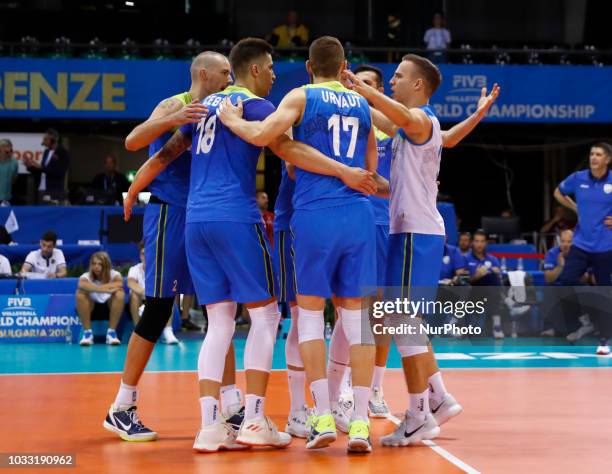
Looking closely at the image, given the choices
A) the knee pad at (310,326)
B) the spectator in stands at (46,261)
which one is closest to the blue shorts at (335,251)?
the knee pad at (310,326)

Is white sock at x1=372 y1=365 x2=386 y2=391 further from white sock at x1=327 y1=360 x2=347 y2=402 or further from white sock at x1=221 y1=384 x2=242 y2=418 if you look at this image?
white sock at x1=221 y1=384 x2=242 y2=418

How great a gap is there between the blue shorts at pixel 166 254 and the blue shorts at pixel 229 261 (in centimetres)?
36

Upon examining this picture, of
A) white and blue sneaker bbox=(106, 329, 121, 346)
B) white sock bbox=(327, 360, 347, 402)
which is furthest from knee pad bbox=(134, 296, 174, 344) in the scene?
white and blue sneaker bbox=(106, 329, 121, 346)

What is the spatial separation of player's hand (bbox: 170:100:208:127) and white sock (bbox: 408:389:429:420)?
6.46 feet

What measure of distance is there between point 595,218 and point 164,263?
6437 millimetres

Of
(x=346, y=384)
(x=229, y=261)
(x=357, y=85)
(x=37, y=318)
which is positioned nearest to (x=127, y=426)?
(x=229, y=261)

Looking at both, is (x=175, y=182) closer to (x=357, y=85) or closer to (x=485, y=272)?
(x=357, y=85)

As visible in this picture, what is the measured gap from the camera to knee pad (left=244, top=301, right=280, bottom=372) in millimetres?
5625

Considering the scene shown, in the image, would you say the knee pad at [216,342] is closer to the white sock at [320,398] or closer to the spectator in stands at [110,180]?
the white sock at [320,398]

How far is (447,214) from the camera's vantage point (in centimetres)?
1583

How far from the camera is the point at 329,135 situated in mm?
5500

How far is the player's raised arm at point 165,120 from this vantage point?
564cm

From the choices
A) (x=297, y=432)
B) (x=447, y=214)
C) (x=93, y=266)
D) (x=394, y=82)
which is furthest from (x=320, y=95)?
(x=447, y=214)

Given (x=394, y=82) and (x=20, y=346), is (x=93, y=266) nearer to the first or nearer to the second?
(x=20, y=346)
